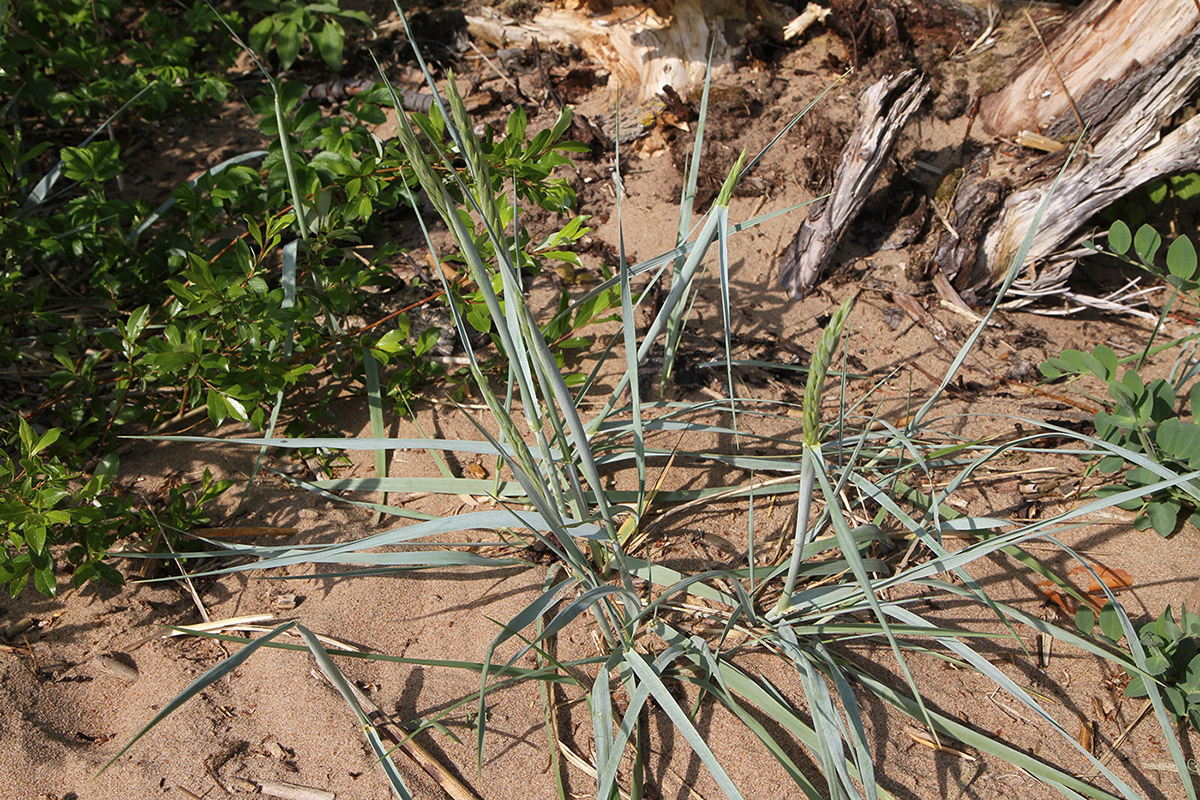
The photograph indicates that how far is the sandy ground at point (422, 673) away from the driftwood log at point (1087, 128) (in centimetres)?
51

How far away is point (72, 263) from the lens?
92.3 inches

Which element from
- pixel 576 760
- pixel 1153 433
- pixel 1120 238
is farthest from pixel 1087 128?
pixel 576 760

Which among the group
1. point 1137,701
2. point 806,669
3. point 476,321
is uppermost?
point 476,321

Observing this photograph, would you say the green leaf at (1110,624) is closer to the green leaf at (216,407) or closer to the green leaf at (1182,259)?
the green leaf at (1182,259)

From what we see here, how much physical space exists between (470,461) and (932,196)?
1.76 m

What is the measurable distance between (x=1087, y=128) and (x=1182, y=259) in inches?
21.6

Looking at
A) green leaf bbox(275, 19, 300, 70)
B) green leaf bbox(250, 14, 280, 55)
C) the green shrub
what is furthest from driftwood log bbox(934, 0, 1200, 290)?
green leaf bbox(250, 14, 280, 55)

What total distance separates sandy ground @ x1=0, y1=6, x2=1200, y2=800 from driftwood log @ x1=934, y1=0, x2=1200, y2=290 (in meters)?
0.51

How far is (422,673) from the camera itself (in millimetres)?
1507

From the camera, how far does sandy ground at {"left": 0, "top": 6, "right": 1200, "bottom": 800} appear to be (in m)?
1.35

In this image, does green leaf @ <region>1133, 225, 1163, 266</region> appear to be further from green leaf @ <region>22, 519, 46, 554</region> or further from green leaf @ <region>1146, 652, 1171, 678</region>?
green leaf @ <region>22, 519, 46, 554</region>

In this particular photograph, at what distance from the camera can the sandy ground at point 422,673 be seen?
135 centimetres

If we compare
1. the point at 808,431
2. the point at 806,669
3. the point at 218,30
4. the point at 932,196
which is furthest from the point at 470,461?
the point at 218,30

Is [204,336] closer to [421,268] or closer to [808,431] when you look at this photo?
[421,268]
